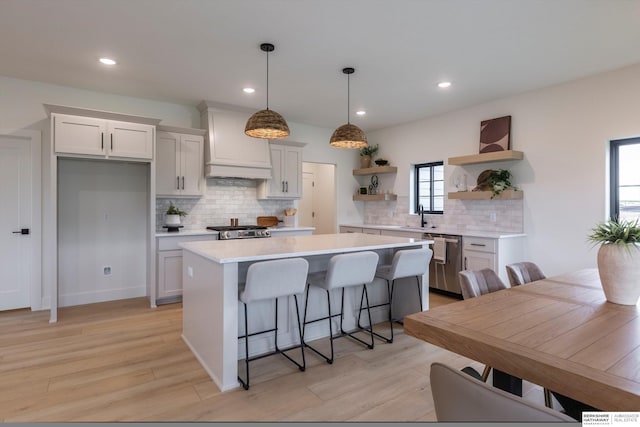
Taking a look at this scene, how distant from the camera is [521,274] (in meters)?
2.42

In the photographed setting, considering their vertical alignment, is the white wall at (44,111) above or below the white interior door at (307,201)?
above

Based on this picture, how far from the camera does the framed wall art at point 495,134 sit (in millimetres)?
4594

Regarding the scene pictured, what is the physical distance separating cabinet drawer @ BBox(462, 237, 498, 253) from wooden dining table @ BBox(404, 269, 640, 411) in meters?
2.37

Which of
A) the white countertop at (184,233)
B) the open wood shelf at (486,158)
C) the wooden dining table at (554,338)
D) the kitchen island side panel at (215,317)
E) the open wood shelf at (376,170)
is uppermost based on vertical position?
the open wood shelf at (376,170)

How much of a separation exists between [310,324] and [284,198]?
2.77 m

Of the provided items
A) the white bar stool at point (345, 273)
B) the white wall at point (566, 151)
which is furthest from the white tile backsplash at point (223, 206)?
the white wall at point (566, 151)


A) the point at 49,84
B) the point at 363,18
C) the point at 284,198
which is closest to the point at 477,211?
the point at 284,198

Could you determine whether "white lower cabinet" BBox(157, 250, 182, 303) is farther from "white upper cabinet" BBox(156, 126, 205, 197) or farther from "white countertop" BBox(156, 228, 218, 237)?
"white upper cabinet" BBox(156, 126, 205, 197)

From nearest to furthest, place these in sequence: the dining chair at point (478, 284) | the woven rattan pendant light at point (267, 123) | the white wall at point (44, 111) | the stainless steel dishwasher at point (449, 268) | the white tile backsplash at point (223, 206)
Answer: the dining chair at point (478, 284), the woven rattan pendant light at point (267, 123), the white wall at point (44, 111), the stainless steel dishwasher at point (449, 268), the white tile backsplash at point (223, 206)

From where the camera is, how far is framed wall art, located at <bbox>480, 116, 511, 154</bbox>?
4594mm

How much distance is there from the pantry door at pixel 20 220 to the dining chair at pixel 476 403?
192 inches

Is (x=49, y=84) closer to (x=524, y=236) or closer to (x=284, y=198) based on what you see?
(x=284, y=198)

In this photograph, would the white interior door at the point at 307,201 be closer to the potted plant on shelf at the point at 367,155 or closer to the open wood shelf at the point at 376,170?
the open wood shelf at the point at 376,170

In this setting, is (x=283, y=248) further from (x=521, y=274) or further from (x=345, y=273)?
(x=521, y=274)
